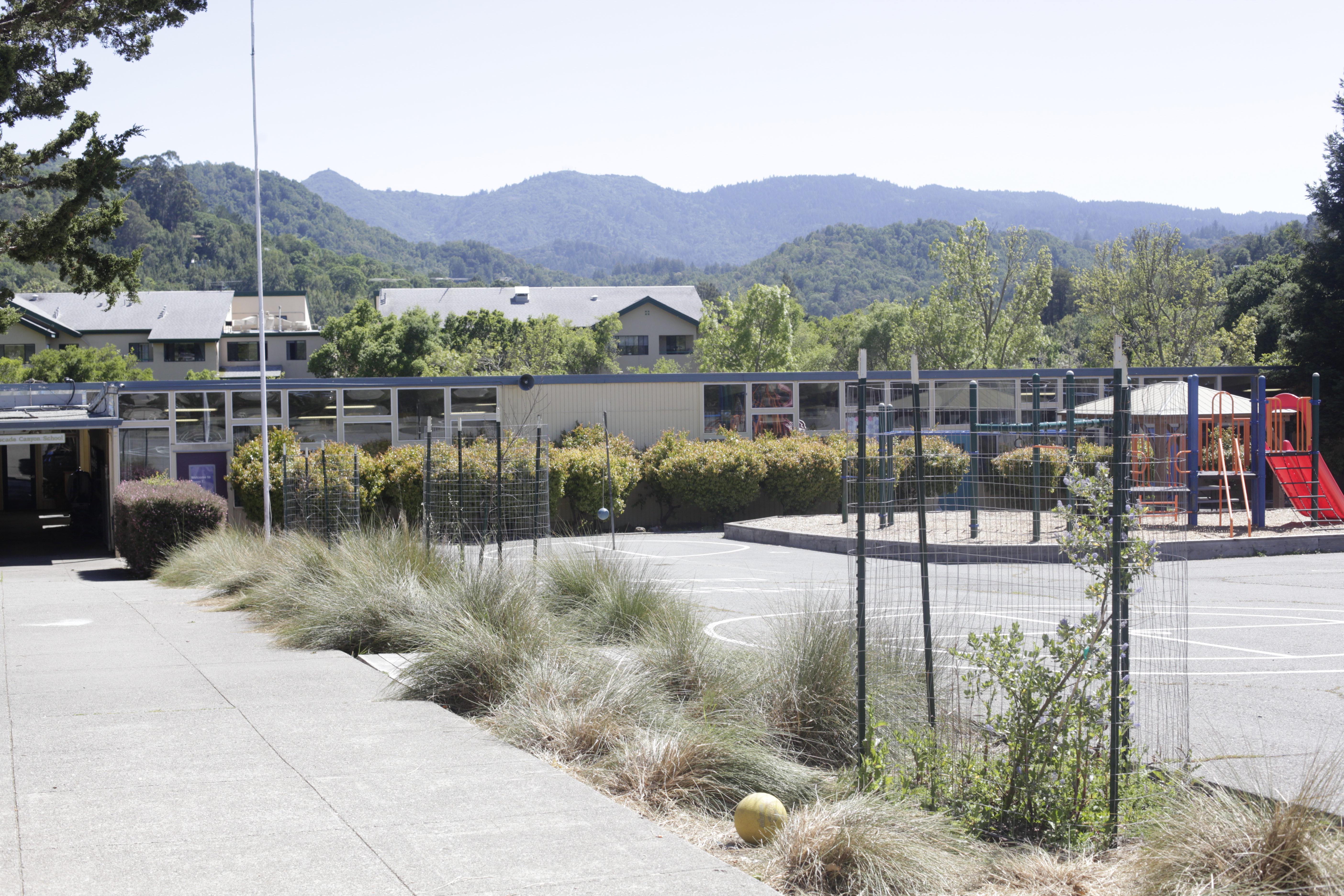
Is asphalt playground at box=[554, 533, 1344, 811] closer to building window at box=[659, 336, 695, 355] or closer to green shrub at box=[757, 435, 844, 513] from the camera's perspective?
green shrub at box=[757, 435, 844, 513]

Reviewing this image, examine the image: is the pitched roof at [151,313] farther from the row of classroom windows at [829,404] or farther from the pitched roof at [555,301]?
the row of classroom windows at [829,404]

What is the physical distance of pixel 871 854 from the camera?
4.60 metres

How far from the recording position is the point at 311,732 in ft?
22.6

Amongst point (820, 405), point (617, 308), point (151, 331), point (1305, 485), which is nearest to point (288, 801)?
point (1305, 485)

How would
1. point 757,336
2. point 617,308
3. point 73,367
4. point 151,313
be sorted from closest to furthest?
point 73,367, point 757,336, point 151,313, point 617,308

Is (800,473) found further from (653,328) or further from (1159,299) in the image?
(653,328)

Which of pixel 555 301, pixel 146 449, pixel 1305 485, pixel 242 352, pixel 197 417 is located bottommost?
pixel 1305 485

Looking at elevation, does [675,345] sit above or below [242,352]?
below

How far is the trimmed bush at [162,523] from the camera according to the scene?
60.2ft

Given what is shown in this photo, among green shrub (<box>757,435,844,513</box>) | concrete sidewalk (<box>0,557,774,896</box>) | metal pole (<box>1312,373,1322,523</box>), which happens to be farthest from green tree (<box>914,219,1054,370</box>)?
concrete sidewalk (<box>0,557,774,896</box>)

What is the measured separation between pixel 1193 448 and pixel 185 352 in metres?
72.2

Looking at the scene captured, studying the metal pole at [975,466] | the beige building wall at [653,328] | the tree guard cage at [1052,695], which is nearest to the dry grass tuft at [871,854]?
the tree guard cage at [1052,695]

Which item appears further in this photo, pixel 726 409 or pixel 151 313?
pixel 151 313

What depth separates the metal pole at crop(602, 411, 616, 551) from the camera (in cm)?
2114
